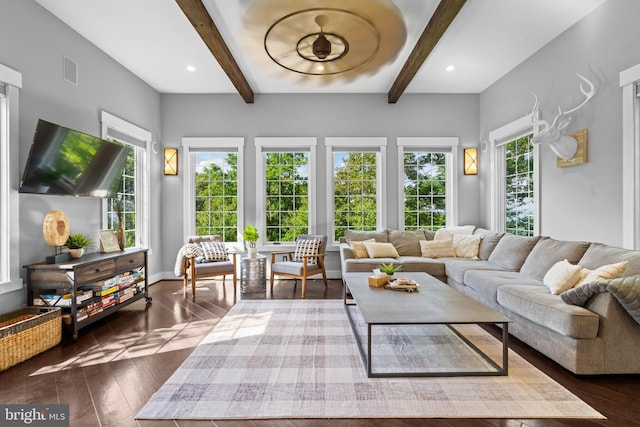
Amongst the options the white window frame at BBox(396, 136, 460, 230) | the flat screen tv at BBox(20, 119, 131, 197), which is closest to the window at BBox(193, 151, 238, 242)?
the flat screen tv at BBox(20, 119, 131, 197)

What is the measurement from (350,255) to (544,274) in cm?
236

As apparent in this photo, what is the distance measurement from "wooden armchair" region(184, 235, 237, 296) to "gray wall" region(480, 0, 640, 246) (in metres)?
4.21

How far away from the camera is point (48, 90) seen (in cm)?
346

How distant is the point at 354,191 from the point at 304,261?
1832 millimetres

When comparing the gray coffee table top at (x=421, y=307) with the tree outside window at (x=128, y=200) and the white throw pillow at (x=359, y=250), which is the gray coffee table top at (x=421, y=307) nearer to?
the white throw pillow at (x=359, y=250)

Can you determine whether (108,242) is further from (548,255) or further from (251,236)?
(548,255)

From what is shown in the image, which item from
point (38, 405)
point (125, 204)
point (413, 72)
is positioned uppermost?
point (413, 72)

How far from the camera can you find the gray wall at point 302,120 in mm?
5875

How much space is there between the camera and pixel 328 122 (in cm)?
590

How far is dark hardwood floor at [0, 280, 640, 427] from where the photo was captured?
1.94 metres

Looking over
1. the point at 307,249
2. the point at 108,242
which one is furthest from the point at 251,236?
the point at 108,242

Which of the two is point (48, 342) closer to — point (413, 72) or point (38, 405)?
point (38, 405)

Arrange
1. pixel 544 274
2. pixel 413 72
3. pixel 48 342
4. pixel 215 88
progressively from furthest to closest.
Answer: pixel 215 88
pixel 413 72
pixel 544 274
pixel 48 342

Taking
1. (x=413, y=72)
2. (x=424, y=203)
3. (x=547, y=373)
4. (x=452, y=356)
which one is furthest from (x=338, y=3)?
(x=424, y=203)
